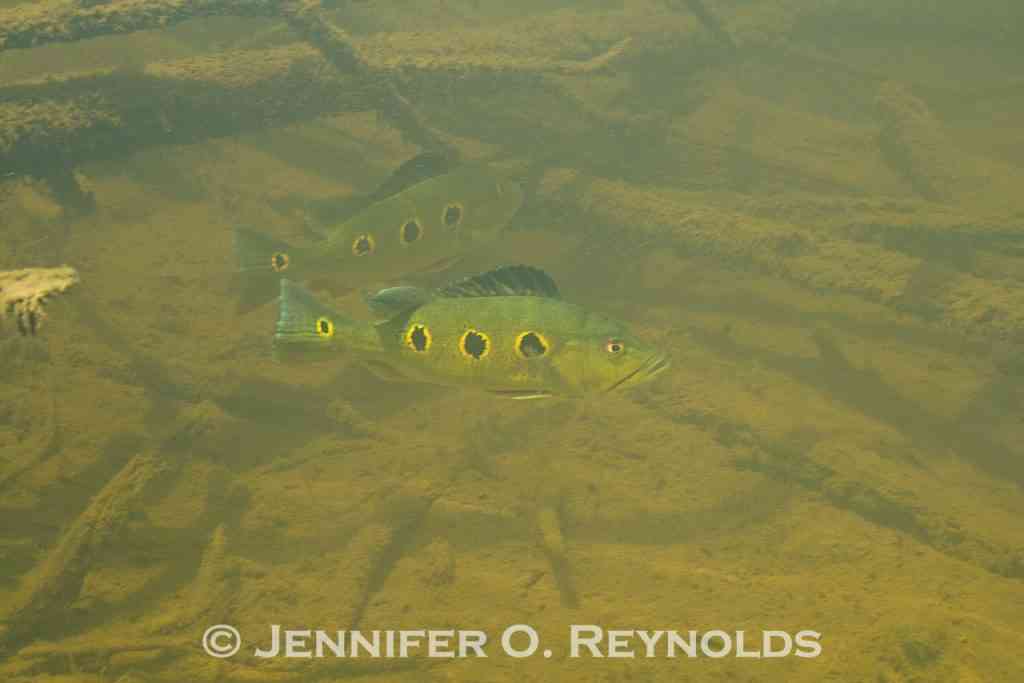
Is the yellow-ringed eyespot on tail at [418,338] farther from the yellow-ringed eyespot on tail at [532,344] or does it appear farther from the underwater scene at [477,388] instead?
the yellow-ringed eyespot on tail at [532,344]

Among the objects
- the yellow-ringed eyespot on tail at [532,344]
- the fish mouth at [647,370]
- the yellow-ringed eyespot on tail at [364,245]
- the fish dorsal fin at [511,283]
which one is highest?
the yellow-ringed eyespot on tail at [364,245]

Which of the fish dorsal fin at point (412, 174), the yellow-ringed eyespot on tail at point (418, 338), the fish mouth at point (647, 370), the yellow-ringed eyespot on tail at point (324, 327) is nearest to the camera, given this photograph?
the fish mouth at point (647, 370)

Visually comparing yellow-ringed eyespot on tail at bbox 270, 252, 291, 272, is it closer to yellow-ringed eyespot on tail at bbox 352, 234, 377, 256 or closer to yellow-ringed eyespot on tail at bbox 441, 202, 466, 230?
yellow-ringed eyespot on tail at bbox 352, 234, 377, 256

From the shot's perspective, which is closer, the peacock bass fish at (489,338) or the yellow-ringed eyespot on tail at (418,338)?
the peacock bass fish at (489,338)

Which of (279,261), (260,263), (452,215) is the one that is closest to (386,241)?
(452,215)

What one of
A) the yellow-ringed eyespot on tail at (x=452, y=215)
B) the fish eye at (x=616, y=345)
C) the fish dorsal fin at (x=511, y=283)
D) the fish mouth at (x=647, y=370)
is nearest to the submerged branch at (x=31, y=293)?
the fish dorsal fin at (x=511, y=283)

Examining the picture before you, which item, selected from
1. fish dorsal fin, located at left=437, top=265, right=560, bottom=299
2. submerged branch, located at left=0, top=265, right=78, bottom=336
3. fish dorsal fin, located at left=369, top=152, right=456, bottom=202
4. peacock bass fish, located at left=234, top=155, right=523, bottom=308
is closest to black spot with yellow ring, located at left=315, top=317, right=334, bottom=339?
fish dorsal fin, located at left=437, top=265, right=560, bottom=299

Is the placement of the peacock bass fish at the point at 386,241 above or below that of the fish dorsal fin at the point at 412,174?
below

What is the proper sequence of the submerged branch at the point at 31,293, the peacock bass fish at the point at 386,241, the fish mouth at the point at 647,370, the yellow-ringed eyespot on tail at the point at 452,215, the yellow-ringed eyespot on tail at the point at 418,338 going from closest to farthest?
the submerged branch at the point at 31,293 → the fish mouth at the point at 647,370 → the yellow-ringed eyespot on tail at the point at 418,338 → the peacock bass fish at the point at 386,241 → the yellow-ringed eyespot on tail at the point at 452,215

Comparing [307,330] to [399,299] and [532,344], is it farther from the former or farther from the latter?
[532,344]
